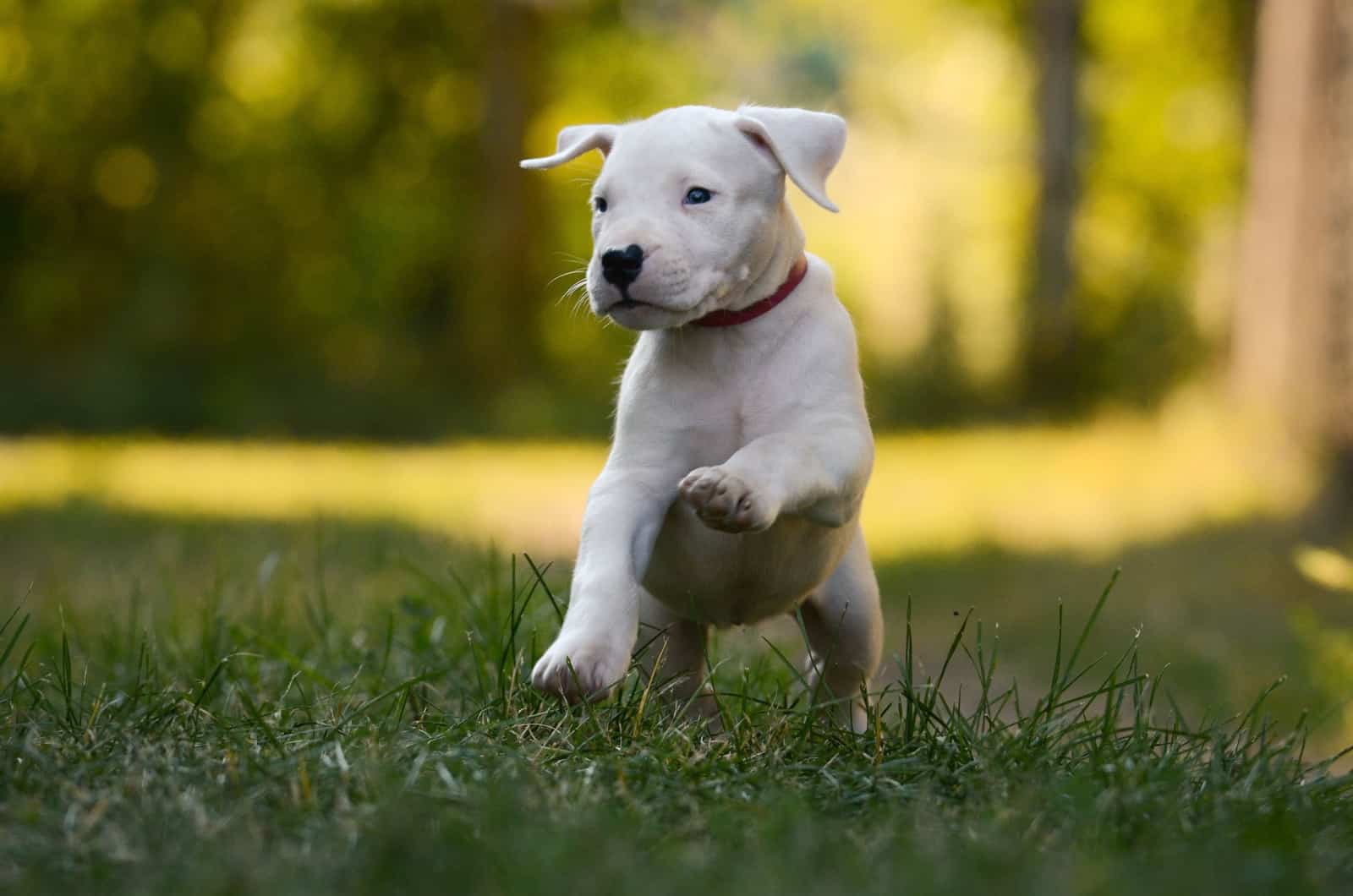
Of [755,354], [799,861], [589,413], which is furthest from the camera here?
[589,413]

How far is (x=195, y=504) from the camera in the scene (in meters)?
10.1

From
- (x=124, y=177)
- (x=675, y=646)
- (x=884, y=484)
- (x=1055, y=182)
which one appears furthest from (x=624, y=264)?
(x=124, y=177)

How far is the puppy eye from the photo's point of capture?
3436mm

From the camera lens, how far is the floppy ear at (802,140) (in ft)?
11.6

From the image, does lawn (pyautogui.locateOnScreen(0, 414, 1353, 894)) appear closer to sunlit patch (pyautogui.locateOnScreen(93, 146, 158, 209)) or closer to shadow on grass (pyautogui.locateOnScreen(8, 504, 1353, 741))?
shadow on grass (pyautogui.locateOnScreen(8, 504, 1353, 741))

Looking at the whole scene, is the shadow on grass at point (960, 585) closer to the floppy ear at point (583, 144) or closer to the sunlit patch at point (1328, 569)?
the sunlit patch at point (1328, 569)

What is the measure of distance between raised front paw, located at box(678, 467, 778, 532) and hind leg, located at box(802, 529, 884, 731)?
2.76ft

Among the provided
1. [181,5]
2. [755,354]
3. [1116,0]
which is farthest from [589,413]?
[755,354]

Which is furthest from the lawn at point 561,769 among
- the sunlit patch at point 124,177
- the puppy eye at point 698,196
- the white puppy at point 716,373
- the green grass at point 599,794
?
the sunlit patch at point 124,177

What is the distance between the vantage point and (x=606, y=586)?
126 inches

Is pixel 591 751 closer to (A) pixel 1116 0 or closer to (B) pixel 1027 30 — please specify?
(B) pixel 1027 30

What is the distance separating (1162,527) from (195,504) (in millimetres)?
5620

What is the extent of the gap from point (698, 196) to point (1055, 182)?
41.6ft

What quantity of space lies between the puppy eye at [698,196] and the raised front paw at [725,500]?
650 millimetres
